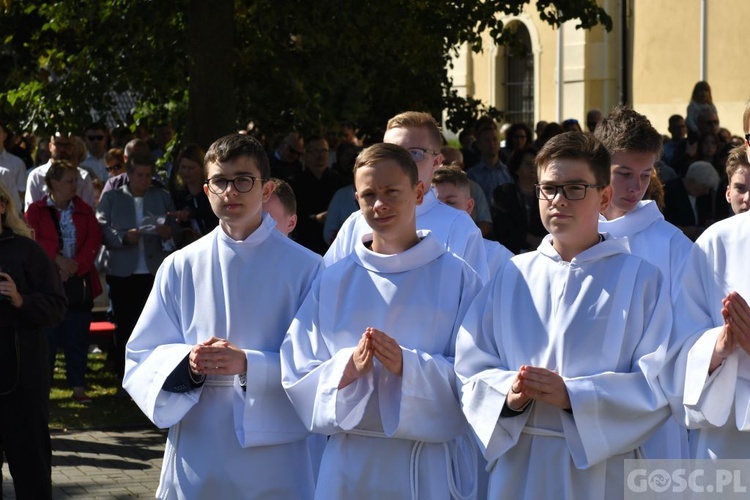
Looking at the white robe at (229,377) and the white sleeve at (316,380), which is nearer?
the white sleeve at (316,380)

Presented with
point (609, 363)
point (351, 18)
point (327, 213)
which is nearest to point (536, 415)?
point (609, 363)

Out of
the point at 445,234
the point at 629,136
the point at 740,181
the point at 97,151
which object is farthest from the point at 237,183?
the point at 97,151

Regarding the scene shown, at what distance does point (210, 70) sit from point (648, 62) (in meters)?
22.4

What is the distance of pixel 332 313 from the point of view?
195 inches

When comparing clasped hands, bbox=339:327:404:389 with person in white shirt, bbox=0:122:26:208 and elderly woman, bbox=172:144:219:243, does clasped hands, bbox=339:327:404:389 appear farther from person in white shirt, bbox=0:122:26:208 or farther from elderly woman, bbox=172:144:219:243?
person in white shirt, bbox=0:122:26:208

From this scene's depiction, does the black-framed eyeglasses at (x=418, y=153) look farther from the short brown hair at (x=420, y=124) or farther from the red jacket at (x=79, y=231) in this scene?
the red jacket at (x=79, y=231)

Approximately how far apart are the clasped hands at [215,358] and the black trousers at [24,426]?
176 cm

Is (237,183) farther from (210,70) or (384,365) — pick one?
(210,70)

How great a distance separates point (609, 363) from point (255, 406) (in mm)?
1464

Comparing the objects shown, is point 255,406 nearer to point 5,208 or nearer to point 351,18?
point 5,208

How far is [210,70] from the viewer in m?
12.2

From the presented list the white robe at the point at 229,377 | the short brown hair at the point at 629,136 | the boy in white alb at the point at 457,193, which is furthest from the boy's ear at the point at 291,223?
the short brown hair at the point at 629,136

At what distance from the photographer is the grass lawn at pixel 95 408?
9516 mm

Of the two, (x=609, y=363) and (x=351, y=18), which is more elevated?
(x=351, y=18)
